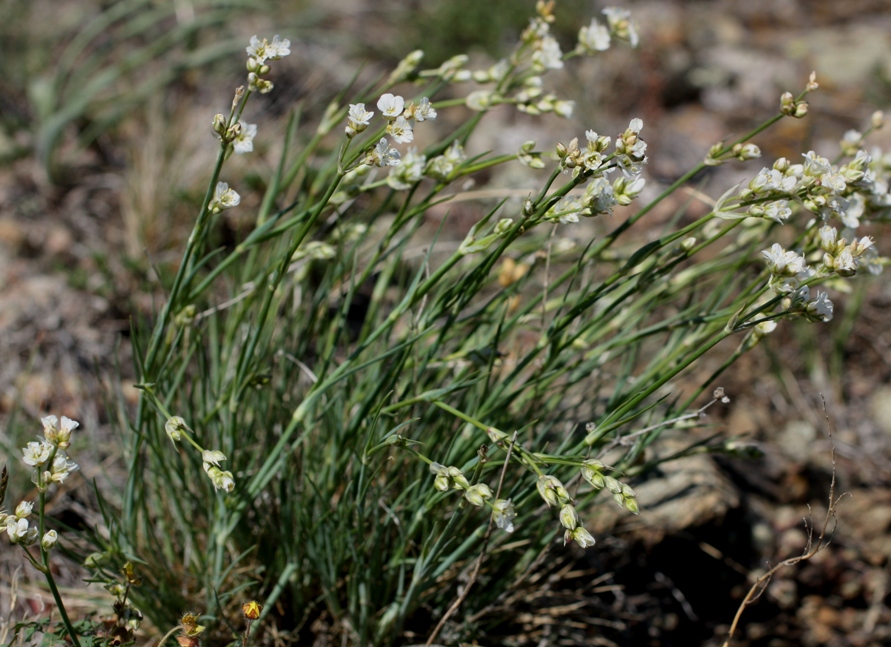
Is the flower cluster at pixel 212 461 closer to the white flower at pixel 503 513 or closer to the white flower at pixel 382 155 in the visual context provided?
the white flower at pixel 503 513

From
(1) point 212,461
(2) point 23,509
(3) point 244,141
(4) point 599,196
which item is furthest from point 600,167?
(2) point 23,509

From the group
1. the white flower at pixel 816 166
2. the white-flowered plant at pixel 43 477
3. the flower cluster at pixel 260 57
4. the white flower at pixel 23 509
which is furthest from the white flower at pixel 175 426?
the white flower at pixel 816 166

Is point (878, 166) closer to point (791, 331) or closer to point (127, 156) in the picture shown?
point (791, 331)

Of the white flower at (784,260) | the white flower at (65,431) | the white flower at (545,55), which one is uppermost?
the white flower at (545,55)

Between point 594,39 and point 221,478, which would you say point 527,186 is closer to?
point 594,39

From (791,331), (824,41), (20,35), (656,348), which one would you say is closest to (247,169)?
(20,35)

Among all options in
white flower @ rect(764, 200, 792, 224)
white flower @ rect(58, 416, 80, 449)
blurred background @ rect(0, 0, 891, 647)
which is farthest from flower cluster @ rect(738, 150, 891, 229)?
white flower @ rect(58, 416, 80, 449)
